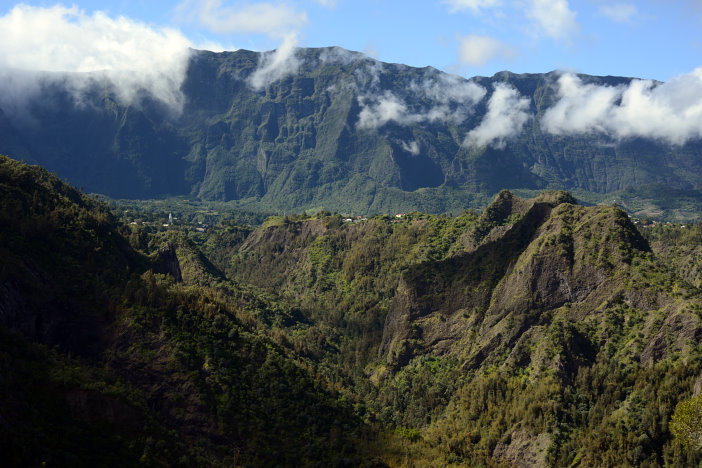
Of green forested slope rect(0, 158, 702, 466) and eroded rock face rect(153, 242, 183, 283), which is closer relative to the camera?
green forested slope rect(0, 158, 702, 466)

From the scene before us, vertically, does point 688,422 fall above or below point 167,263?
below

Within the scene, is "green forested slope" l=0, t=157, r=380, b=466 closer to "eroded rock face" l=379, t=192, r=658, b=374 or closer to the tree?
"eroded rock face" l=379, t=192, r=658, b=374

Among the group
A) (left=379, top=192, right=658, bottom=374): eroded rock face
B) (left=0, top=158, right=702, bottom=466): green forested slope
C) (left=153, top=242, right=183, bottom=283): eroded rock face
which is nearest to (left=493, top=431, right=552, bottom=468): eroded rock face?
(left=0, top=158, right=702, bottom=466): green forested slope

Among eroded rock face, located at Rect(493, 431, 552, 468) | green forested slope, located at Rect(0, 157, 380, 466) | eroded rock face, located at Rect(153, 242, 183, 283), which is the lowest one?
eroded rock face, located at Rect(493, 431, 552, 468)

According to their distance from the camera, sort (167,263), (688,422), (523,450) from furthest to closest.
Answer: (167,263)
(523,450)
(688,422)

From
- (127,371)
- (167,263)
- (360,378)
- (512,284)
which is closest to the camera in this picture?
(127,371)

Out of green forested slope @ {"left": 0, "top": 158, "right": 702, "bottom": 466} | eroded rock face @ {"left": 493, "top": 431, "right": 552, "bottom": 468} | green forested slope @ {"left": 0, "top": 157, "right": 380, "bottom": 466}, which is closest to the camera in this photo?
green forested slope @ {"left": 0, "top": 157, "right": 380, "bottom": 466}

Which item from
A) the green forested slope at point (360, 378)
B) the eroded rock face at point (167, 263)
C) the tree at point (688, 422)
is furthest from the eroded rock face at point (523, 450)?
the eroded rock face at point (167, 263)

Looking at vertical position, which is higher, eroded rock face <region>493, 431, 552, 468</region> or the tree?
the tree

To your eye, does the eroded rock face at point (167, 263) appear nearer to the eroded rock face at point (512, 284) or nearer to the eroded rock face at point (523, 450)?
the eroded rock face at point (512, 284)

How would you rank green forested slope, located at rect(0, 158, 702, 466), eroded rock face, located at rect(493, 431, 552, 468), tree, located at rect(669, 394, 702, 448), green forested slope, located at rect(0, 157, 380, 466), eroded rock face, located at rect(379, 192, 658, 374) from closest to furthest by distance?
1. green forested slope, located at rect(0, 157, 380, 466)
2. green forested slope, located at rect(0, 158, 702, 466)
3. tree, located at rect(669, 394, 702, 448)
4. eroded rock face, located at rect(493, 431, 552, 468)
5. eroded rock face, located at rect(379, 192, 658, 374)

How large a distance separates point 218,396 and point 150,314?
55.3ft

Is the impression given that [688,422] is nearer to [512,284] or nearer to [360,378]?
[512,284]

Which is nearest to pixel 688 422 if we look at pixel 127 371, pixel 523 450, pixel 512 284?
pixel 523 450
